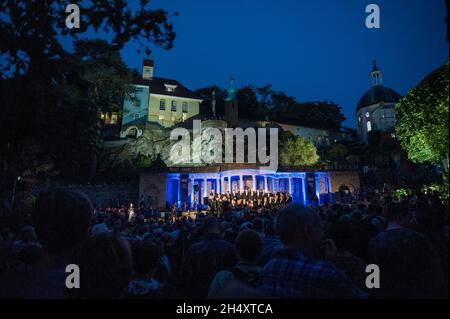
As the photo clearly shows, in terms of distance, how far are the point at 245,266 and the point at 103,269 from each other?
65.9 inches

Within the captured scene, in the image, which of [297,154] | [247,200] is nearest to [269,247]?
[247,200]

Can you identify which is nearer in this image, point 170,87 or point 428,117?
point 428,117

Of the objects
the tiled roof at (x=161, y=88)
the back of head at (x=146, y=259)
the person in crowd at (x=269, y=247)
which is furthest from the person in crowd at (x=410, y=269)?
the tiled roof at (x=161, y=88)

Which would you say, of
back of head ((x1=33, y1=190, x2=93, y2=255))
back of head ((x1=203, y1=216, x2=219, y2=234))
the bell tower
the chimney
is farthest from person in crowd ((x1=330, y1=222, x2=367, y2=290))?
the chimney

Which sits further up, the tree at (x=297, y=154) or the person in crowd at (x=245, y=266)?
the tree at (x=297, y=154)

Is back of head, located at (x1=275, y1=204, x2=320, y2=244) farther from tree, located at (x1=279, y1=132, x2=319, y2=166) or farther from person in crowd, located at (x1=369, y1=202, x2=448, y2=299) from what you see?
tree, located at (x1=279, y1=132, x2=319, y2=166)

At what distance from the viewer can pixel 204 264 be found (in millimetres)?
3938

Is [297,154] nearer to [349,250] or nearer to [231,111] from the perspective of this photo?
[231,111]

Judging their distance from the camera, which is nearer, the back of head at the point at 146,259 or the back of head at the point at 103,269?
the back of head at the point at 103,269

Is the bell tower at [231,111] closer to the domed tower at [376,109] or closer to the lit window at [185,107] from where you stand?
the lit window at [185,107]

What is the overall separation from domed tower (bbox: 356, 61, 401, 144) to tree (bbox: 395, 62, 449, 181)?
3286 cm

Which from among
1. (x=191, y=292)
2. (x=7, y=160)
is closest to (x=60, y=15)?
(x=7, y=160)

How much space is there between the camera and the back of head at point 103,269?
7.59ft
